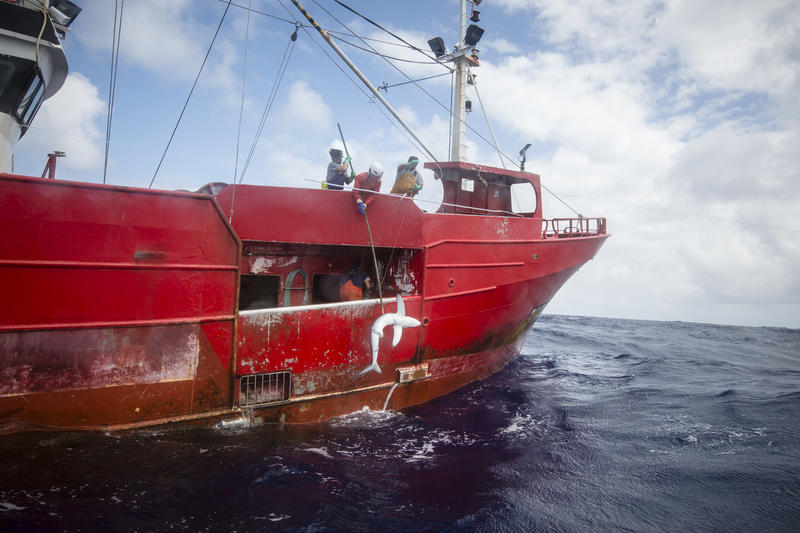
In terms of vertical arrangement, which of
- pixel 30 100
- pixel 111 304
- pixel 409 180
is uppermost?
pixel 30 100

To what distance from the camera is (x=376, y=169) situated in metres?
6.03

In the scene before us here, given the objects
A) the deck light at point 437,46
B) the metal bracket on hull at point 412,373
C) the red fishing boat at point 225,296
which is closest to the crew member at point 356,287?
the red fishing boat at point 225,296

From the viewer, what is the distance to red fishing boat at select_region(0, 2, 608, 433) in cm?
419

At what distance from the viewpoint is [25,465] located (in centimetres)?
378

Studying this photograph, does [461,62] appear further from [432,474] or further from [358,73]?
[432,474]

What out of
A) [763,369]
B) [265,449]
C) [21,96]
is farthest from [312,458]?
[763,369]

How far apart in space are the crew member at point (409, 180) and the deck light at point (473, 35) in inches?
219

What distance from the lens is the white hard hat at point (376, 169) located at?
6023 mm

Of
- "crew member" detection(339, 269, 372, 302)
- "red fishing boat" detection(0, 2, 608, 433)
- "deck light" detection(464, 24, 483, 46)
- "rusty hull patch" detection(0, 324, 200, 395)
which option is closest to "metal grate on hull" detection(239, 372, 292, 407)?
"red fishing boat" detection(0, 2, 608, 433)

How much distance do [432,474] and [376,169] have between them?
14.0 feet

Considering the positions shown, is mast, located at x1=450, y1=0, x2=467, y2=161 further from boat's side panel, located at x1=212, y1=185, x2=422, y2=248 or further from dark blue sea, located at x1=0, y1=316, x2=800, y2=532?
dark blue sea, located at x1=0, y1=316, x2=800, y2=532

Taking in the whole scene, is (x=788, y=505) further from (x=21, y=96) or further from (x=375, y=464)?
(x=21, y=96)

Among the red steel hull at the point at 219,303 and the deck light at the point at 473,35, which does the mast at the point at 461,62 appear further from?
the red steel hull at the point at 219,303

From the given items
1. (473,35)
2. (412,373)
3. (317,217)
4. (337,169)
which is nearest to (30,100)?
(337,169)
